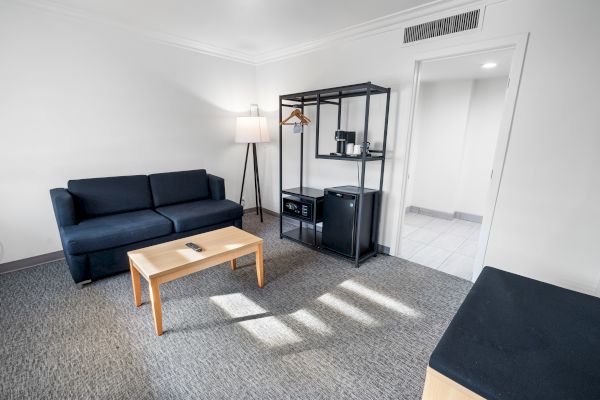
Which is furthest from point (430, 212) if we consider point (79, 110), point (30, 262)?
point (30, 262)

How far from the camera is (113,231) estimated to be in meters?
2.44

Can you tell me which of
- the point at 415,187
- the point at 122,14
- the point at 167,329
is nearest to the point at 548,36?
the point at 415,187

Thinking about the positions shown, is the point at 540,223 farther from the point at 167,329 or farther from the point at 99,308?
the point at 99,308

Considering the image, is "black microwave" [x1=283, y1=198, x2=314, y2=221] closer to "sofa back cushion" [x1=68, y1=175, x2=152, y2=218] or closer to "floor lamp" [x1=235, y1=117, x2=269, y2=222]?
"floor lamp" [x1=235, y1=117, x2=269, y2=222]

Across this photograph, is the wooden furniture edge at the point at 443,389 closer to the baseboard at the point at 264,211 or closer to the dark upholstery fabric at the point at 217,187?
the dark upholstery fabric at the point at 217,187

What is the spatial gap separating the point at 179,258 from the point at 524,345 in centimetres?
196

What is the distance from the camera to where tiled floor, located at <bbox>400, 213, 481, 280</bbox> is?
292cm

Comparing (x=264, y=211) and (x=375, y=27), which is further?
(x=264, y=211)

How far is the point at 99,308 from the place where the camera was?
2092 millimetres

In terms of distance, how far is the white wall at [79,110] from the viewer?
2506mm

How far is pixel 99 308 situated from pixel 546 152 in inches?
143

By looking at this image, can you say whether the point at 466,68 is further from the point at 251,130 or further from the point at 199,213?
the point at 199,213

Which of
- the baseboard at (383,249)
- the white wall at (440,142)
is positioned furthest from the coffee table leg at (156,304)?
the white wall at (440,142)

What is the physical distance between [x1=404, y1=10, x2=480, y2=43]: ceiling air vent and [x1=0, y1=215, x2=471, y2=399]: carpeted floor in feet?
7.39
